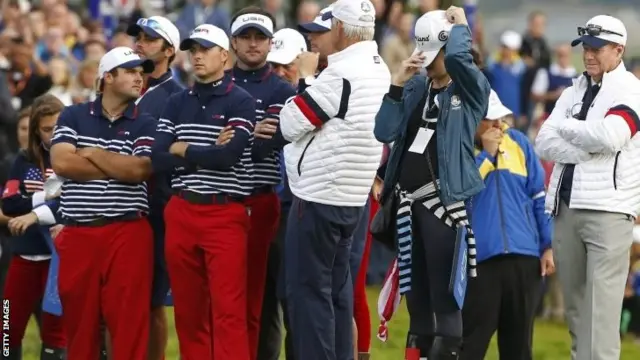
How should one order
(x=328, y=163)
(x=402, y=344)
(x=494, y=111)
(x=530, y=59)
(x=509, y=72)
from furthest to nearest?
1. (x=530, y=59)
2. (x=509, y=72)
3. (x=402, y=344)
4. (x=494, y=111)
5. (x=328, y=163)

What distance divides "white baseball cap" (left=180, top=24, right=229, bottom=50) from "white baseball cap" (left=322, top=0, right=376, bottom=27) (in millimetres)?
804

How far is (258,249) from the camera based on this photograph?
34.8ft

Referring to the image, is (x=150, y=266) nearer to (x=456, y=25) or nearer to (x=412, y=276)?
(x=412, y=276)

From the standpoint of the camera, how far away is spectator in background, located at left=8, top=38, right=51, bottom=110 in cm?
1605

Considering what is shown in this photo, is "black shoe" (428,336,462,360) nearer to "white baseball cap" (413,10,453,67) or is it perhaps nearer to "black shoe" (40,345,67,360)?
"white baseball cap" (413,10,453,67)

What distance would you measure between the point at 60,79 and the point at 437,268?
807cm

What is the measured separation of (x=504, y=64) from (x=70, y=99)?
694 centimetres

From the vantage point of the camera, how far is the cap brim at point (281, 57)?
1147 cm

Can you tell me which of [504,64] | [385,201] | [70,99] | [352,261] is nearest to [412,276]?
[385,201]

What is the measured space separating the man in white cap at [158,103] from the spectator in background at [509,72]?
32.7ft

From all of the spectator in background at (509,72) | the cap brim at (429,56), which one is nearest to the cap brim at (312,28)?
the cap brim at (429,56)

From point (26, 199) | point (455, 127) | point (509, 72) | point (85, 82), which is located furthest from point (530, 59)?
point (455, 127)

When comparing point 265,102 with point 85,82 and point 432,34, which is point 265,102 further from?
point 85,82

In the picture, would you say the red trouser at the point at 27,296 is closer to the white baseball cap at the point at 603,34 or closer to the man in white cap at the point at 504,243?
the man in white cap at the point at 504,243
